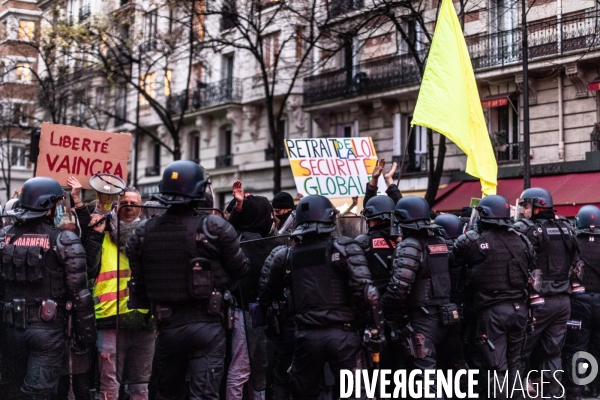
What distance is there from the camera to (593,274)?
9.48 m

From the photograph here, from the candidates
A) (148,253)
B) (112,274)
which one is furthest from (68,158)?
(148,253)

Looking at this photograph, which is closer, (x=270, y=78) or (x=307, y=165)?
(x=307, y=165)

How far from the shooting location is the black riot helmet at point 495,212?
25.6 ft

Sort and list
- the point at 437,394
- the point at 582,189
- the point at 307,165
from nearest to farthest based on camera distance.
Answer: the point at 437,394
the point at 307,165
the point at 582,189

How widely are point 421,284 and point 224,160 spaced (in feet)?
84.8

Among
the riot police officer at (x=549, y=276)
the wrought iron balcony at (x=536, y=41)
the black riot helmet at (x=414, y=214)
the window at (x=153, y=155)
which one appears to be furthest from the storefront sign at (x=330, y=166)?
the window at (x=153, y=155)

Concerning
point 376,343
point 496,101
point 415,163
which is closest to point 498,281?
point 376,343

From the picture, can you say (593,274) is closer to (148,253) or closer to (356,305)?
(356,305)

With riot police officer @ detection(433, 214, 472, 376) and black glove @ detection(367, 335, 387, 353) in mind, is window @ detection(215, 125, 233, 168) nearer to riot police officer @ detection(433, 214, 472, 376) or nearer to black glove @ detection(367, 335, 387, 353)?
riot police officer @ detection(433, 214, 472, 376)

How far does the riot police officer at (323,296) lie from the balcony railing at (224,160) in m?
26.0

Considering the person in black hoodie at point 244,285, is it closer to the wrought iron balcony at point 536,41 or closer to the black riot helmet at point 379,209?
the black riot helmet at point 379,209

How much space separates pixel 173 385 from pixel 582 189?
1591 cm

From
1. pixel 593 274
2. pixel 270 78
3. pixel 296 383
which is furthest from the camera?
pixel 270 78

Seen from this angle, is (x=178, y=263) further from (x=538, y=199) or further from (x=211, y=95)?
(x=211, y=95)
